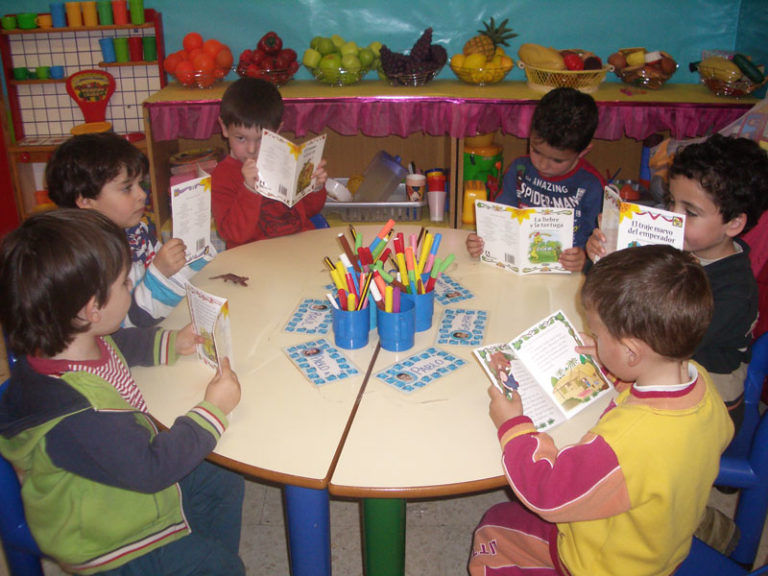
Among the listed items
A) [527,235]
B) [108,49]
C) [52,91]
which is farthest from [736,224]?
[52,91]

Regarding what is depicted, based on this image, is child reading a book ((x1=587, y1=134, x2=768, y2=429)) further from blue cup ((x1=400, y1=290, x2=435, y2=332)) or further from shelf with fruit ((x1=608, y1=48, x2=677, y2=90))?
shelf with fruit ((x1=608, y1=48, x2=677, y2=90))

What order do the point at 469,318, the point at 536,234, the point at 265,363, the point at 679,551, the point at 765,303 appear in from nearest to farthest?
the point at 679,551
the point at 265,363
the point at 469,318
the point at 536,234
the point at 765,303

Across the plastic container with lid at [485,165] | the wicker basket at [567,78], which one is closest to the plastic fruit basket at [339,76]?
the plastic container with lid at [485,165]

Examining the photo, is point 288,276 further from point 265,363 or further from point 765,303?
point 765,303

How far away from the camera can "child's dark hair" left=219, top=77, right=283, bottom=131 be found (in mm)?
2338

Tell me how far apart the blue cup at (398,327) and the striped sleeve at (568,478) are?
417 millimetres

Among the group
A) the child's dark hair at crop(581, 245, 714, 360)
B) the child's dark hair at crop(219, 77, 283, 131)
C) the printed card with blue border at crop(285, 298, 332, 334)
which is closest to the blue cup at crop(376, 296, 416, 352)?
Result: the printed card with blue border at crop(285, 298, 332, 334)

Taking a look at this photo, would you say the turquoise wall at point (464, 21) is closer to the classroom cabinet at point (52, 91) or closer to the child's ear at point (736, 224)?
the classroom cabinet at point (52, 91)

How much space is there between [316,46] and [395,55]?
17.2 inches

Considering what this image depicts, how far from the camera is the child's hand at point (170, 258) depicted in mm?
1654

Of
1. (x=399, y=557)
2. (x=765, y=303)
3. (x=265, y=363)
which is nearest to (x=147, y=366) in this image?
(x=265, y=363)

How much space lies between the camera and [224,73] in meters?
3.51

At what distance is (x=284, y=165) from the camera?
6.60 feet

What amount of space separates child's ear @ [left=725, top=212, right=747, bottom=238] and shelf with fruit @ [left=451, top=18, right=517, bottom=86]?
2.07 meters
